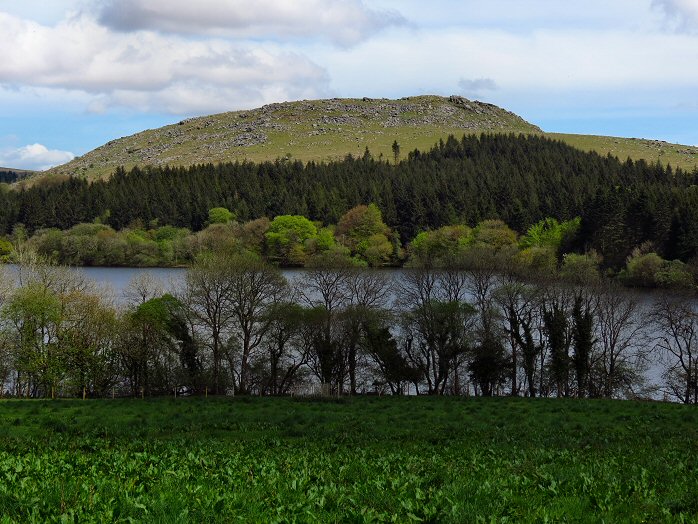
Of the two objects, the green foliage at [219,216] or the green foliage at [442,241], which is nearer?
the green foliage at [442,241]

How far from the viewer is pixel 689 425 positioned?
2794 centimetres

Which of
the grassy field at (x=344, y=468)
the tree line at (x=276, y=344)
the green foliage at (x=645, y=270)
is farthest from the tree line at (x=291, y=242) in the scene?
the grassy field at (x=344, y=468)

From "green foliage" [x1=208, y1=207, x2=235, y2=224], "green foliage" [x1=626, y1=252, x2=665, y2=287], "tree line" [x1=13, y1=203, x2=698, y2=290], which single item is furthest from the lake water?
"green foliage" [x1=208, y1=207, x2=235, y2=224]

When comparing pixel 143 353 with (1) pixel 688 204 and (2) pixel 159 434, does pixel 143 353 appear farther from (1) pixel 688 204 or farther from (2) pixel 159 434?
(1) pixel 688 204

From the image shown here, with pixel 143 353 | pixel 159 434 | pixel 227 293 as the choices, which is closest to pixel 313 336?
pixel 227 293

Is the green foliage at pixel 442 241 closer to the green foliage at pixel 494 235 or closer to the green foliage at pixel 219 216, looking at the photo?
the green foliage at pixel 494 235

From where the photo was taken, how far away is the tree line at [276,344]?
48.0m

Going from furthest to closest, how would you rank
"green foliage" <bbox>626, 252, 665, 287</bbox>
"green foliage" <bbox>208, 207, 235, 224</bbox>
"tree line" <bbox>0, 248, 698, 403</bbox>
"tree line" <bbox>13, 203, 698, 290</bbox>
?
"green foliage" <bbox>208, 207, 235, 224</bbox>, "tree line" <bbox>13, 203, 698, 290</bbox>, "green foliage" <bbox>626, 252, 665, 287</bbox>, "tree line" <bbox>0, 248, 698, 403</bbox>

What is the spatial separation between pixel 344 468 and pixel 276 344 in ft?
129

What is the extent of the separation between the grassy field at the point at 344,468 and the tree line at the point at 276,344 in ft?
59.7

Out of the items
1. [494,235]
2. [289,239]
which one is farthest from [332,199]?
[494,235]

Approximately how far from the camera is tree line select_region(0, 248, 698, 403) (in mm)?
48031

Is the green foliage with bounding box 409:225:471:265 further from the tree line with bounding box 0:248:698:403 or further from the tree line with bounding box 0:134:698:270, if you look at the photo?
the tree line with bounding box 0:248:698:403

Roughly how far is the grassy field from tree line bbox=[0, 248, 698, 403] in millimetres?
18203
